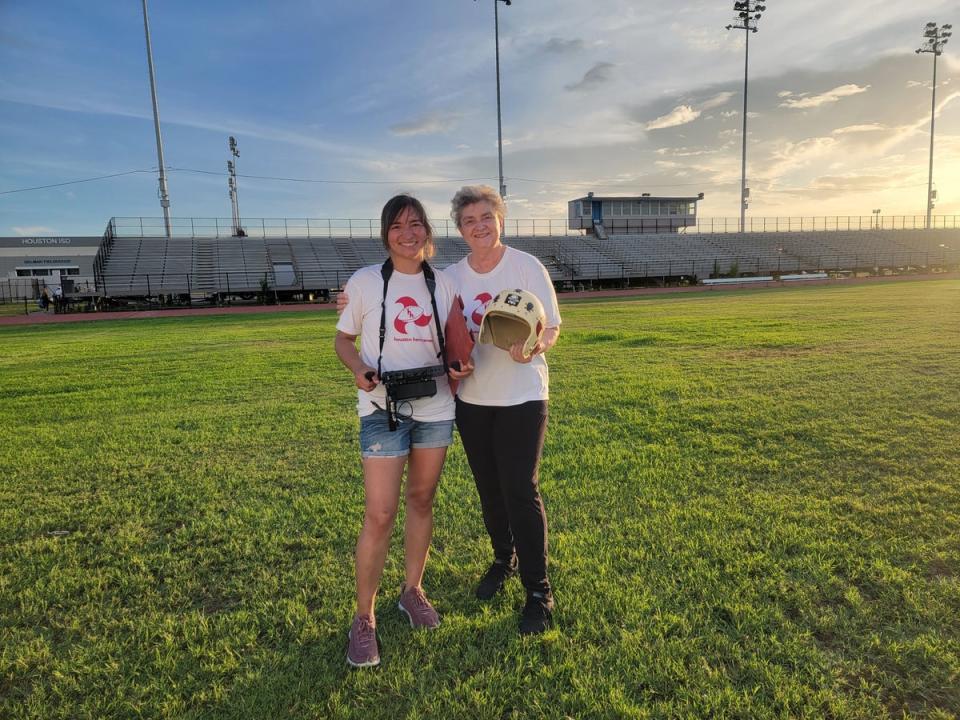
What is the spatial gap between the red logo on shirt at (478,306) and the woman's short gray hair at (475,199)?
37 centimetres

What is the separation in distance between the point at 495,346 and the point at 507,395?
9.0 inches

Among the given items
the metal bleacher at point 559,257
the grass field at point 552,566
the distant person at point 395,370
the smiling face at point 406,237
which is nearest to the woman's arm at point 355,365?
the distant person at point 395,370

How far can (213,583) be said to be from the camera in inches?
126

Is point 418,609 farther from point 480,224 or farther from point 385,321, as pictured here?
point 480,224

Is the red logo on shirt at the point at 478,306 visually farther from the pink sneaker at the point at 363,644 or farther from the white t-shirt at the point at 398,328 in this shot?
the pink sneaker at the point at 363,644

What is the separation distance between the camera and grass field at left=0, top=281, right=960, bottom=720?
2.36m

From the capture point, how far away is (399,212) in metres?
2.61

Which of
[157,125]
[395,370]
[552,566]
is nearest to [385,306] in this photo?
[395,370]

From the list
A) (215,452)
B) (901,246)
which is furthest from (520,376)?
(901,246)

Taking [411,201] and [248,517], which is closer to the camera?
[411,201]

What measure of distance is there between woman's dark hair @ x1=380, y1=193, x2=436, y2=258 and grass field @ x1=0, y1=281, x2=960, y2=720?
5.83 feet

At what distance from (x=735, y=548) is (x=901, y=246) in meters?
64.5

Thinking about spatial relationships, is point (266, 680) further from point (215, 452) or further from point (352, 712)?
point (215, 452)

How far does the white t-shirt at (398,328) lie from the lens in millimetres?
2561
